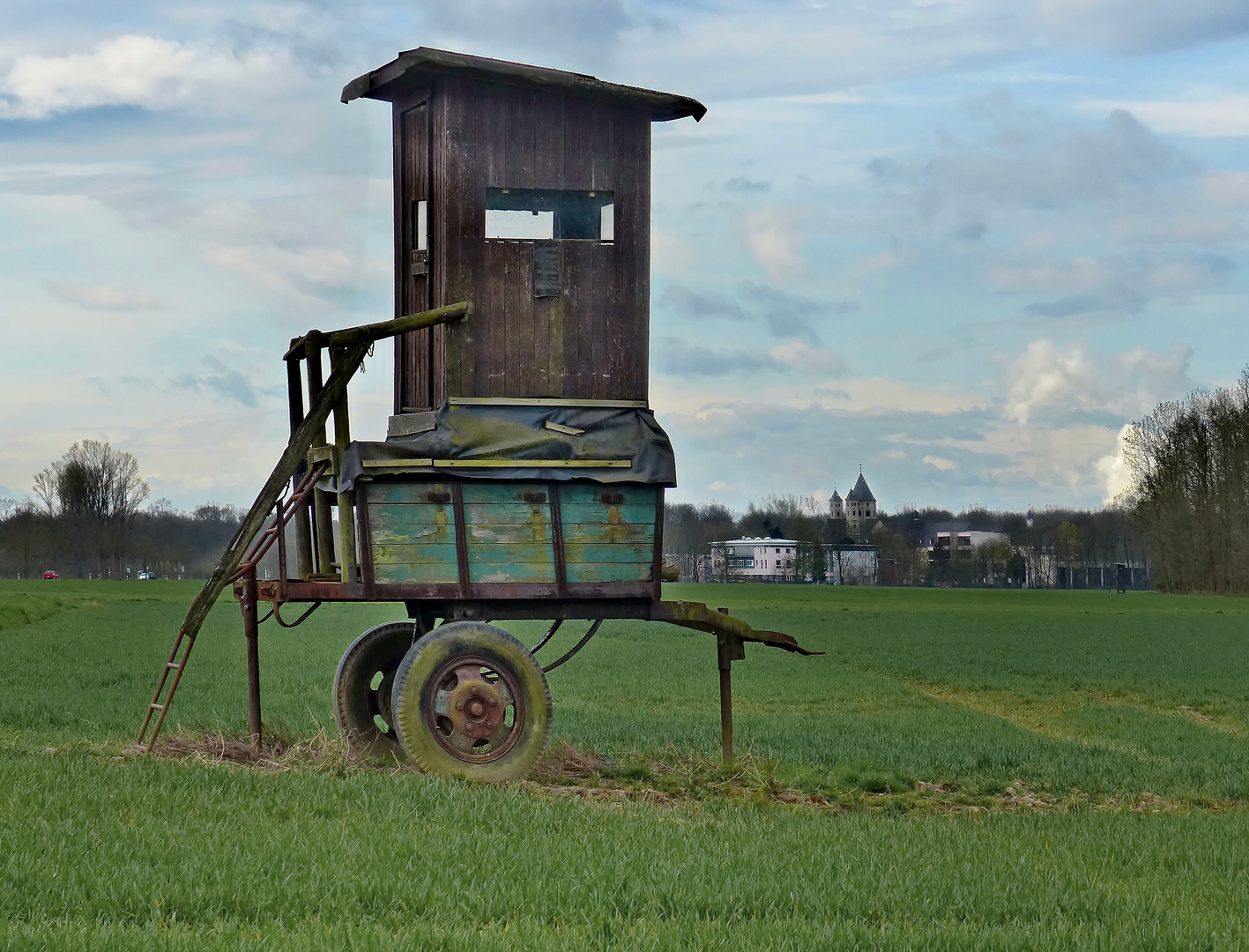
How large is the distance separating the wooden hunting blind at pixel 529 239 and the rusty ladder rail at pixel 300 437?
486 mm

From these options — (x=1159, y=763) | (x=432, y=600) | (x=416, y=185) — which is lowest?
(x=1159, y=763)

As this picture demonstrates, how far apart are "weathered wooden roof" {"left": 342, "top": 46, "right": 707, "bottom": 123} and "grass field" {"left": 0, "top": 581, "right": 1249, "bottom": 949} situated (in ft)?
23.1

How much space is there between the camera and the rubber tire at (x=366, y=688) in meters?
14.0

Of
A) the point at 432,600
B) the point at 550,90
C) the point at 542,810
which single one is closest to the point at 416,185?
the point at 550,90

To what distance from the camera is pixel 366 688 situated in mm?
14336

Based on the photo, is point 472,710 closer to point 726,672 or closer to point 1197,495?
point 726,672

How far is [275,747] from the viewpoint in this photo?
44.2 feet

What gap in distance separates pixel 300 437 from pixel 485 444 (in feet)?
6.10

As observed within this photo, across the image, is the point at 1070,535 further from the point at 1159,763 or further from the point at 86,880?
the point at 86,880

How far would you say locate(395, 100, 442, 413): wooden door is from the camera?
1451 centimetres

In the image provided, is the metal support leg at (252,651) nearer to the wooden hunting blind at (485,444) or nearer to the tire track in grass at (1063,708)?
the wooden hunting blind at (485,444)

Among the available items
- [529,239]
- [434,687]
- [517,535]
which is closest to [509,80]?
[529,239]

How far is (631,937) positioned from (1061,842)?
4869mm

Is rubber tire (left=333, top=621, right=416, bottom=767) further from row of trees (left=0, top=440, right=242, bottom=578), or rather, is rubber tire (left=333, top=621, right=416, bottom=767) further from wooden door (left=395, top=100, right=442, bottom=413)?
row of trees (left=0, top=440, right=242, bottom=578)
